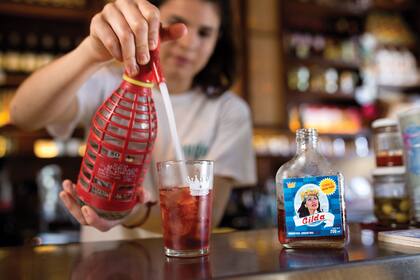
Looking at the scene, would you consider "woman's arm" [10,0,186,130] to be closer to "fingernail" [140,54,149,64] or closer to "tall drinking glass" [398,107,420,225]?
"fingernail" [140,54,149,64]

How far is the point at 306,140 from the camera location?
0.71 m

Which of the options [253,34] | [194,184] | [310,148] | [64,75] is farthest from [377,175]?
[253,34]

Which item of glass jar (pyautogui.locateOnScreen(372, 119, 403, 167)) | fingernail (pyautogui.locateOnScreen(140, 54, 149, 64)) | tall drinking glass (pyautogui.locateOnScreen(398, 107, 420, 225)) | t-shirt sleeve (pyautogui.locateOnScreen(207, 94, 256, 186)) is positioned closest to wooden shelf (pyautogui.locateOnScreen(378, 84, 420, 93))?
t-shirt sleeve (pyautogui.locateOnScreen(207, 94, 256, 186))

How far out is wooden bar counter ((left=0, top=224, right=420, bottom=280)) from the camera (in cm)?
51

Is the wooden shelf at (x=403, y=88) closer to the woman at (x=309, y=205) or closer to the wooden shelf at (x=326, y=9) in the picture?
the wooden shelf at (x=326, y=9)

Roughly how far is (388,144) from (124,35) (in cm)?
64

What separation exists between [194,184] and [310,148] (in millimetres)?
200

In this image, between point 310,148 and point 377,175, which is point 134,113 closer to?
point 310,148

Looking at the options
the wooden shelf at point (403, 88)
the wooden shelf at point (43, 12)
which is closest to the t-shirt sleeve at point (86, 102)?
the wooden shelf at point (43, 12)

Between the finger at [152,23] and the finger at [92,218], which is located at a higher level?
the finger at [152,23]

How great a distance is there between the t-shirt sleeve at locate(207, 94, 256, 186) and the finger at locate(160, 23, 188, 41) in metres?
0.69

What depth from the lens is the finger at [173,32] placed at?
77 centimetres

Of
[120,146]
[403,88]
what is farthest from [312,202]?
[403,88]

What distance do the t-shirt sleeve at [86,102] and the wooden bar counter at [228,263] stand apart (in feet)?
1.91
